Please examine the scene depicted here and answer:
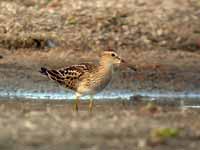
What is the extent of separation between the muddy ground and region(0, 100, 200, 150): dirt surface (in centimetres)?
3

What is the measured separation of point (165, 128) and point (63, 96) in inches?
221

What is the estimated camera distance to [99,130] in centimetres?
1073

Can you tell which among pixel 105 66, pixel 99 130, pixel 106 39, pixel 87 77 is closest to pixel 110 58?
pixel 105 66

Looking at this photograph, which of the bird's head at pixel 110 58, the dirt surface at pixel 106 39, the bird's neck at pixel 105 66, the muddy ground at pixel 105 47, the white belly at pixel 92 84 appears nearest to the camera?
the muddy ground at pixel 105 47

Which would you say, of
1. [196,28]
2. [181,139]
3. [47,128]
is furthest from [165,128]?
[196,28]

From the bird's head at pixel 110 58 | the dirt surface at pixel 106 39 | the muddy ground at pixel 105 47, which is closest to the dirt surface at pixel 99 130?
the muddy ground at pixel 105 47

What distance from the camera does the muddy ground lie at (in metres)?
12.3

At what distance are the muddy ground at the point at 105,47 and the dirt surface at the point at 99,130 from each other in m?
0.03

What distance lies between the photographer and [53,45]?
62.3 ft

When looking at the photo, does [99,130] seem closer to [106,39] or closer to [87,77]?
[87,77]

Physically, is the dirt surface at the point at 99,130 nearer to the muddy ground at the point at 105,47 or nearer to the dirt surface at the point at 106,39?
the muddy ground at the point at 105,47

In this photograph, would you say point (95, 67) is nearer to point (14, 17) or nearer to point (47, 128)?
point (47, 128)

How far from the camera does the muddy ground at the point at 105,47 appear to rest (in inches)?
486

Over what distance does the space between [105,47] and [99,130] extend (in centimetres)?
841
